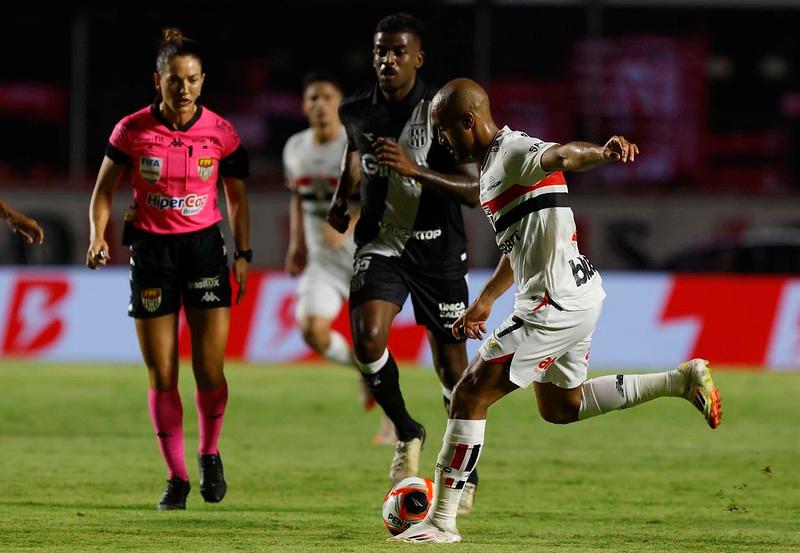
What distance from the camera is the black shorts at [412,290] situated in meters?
7.89

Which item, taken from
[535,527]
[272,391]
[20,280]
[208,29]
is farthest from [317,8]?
[535,527]

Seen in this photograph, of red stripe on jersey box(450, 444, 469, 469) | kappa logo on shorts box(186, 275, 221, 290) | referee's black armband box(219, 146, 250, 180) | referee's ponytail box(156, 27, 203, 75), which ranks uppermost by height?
referee's ponytail box(156, 27, 203, 75)

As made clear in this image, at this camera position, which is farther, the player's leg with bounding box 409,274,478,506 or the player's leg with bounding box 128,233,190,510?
the player's leg with bounding box 409,274,478,506

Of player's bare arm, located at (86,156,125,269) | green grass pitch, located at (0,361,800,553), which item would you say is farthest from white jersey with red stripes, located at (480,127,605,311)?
player's bare arm, located at (86,156,125,269)

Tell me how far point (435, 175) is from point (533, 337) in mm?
1395

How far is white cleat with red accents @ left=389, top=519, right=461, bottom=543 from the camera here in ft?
20.6

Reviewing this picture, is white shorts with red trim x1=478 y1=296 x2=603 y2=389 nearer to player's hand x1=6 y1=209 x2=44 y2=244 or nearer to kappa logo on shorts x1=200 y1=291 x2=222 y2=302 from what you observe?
kappa logo on shorts x1=200 y1=291 x2=222 y2=302

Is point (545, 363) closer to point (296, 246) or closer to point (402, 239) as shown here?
point (402, 239)

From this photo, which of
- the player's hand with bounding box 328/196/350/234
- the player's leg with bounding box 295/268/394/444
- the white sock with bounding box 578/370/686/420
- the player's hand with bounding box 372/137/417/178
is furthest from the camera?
the player's leg with bounding box 295/268/394/444

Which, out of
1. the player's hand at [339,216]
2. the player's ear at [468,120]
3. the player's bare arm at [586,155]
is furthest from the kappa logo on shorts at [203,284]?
the player's bare arm at [586,155]

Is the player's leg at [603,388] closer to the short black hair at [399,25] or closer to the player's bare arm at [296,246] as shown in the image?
the short black hair at [399,25]

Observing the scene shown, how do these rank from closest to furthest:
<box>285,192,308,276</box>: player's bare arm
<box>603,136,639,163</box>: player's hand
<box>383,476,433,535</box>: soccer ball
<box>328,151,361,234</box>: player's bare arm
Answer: <box>603,136,639,163</box>: player's hand < <box>383,476,433,535</box>: soccer ball < <box>328,151,361,234</box>: player's bare arm < <box>285,192,308,276</box>: player's bare arm

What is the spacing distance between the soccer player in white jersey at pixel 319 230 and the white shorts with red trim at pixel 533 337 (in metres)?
4.85

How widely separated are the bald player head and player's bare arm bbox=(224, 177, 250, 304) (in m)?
1.74
